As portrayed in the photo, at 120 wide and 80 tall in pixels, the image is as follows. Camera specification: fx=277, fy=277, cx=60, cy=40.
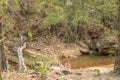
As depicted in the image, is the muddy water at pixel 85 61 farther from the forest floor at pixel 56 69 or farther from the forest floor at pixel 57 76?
the forest floor at pixel 57 76

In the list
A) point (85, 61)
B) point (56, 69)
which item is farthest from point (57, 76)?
point (85, 61)

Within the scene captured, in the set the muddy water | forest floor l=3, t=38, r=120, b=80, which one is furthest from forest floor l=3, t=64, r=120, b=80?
the muddy water

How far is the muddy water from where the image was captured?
17031mm

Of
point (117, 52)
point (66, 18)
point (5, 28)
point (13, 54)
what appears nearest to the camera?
point (117, 52)

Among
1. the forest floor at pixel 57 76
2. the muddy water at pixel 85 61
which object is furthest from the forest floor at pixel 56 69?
the muddy water at pixel 85 61

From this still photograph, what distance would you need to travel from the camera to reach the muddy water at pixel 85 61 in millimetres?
17031

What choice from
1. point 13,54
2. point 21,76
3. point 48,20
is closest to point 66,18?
point 48,20

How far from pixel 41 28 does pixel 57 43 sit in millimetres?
1793

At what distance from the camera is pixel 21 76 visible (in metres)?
9.23

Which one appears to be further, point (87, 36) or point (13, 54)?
point (87, 36)

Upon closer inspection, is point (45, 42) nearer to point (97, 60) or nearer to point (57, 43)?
point (57, 43)

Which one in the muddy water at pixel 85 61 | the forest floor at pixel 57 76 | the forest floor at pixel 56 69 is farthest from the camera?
the muddy water at pixel 85 61

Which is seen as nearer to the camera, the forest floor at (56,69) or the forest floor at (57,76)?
the forest floor at (57,76)

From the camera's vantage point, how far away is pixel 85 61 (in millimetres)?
18031
